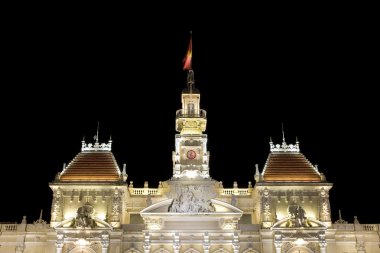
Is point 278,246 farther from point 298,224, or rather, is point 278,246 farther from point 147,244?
point 147,244

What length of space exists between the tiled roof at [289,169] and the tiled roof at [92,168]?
14.6 meters

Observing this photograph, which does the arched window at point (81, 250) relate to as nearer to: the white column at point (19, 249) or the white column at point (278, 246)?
the white column at point (19, 249)

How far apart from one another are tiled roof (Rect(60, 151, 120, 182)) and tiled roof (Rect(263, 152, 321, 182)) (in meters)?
14.6

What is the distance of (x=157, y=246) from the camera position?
145ft

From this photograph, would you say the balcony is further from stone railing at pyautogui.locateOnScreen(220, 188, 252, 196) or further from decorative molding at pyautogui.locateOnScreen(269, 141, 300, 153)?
stone railing at pyautogui.locateOnScreen(220, 188, 252, 196)

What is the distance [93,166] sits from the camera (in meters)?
47.8

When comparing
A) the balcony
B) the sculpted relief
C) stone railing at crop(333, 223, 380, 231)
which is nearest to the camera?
the sculpted relief

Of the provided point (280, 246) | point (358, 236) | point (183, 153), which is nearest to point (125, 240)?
point (183, 153)

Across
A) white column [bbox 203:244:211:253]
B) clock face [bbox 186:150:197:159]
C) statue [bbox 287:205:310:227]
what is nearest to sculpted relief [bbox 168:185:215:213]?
white column [bbox 203:244:211:253]

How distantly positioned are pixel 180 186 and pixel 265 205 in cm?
803

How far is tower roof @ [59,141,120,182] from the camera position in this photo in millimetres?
46750

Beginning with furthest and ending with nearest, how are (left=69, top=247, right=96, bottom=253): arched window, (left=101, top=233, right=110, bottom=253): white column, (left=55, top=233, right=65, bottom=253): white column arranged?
(left=69, top=247, right=96, bottom=253): arched window → (left=101, top=233, right=110, bottom=253): white column → (left=55, top=233, right=65, bottom=253): white column

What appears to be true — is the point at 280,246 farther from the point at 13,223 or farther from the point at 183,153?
the point at 13,223

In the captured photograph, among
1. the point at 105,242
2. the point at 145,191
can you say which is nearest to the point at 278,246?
the point at 145,191
